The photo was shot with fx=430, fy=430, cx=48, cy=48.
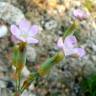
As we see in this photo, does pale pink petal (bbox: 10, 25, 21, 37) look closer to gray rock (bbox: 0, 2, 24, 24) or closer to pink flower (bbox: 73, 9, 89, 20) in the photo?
gray rock (bbox: 0, 2, 24, 24)

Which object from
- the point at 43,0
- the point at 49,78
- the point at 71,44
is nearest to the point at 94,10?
the point at 43,0

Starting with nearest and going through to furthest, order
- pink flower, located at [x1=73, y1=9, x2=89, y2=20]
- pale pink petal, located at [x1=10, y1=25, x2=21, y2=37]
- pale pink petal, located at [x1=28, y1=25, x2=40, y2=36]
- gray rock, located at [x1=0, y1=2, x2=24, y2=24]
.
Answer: pale pink petal, located at [x1=10, y1=25, x2=21, y2=37] → pale pink petal, located at [x1=28, y1=25, x2=40, y2=36] → gray rock, located at [x1=0, y1=2, x2=24, y2=24] → pink flower, located at [x1=73, y1=9, x2=89, y2=20]

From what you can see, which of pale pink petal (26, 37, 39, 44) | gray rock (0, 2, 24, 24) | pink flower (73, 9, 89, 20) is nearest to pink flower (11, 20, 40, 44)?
pale pink petal (26, 37, 39, 44)

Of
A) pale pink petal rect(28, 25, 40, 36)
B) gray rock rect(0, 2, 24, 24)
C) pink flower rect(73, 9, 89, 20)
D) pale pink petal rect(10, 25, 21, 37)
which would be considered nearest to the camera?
pale pink petal rect(10, 25, 21, 37)

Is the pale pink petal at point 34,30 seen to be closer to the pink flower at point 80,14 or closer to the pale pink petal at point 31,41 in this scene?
the pale pink petal at point 31,41

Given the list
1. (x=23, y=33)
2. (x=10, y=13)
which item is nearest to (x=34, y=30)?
(x=23, y=33)

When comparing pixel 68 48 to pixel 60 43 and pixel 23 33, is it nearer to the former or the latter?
pixel 60 43

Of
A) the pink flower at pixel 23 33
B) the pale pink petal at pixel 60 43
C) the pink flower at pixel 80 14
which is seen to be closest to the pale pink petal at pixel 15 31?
the pink flower at pixel 23 33

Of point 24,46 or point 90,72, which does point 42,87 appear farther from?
point 24,46
